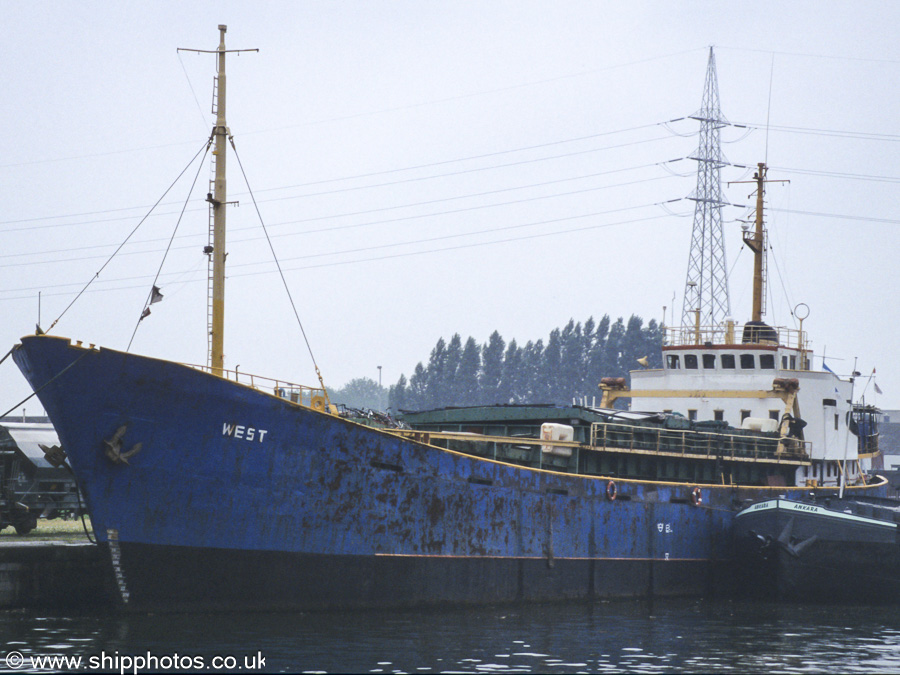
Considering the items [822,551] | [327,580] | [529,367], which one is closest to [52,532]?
[327,580]

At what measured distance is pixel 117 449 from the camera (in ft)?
83.6

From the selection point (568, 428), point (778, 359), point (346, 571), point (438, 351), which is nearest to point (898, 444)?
point (438, 351)

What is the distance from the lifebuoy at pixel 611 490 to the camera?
110ft

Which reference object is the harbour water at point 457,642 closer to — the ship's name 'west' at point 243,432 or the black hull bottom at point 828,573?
the black hull bottom at point 828,573

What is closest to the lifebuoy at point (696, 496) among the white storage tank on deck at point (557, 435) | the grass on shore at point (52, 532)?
the white storage tank on deck at point (557, 435)

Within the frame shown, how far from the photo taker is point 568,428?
3350 cm

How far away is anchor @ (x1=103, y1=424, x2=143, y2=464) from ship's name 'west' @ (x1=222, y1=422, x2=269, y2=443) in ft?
7.17

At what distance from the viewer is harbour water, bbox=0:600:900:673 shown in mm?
21484

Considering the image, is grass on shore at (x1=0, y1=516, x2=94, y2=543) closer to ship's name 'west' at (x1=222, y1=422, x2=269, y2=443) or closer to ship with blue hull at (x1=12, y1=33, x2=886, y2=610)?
ship with blue hull at (x1=12, y1=33, x2=886, y2=610)

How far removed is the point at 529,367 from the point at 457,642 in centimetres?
10555

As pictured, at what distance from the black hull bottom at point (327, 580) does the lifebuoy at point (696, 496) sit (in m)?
4.47

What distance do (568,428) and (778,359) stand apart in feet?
40.7

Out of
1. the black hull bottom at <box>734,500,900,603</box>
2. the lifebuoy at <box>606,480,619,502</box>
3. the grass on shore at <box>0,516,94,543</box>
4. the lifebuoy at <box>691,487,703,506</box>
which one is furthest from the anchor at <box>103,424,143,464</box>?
the black hull bottom at <box>734,500,900,603</box>

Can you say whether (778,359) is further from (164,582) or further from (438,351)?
(438,351)
